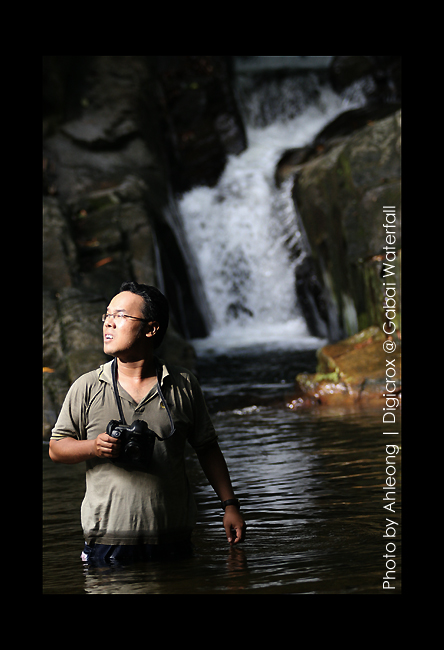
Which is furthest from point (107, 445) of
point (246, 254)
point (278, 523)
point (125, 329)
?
point (246, 254)

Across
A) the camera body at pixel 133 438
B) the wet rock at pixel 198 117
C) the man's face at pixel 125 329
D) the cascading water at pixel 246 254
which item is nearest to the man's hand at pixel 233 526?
the camera body at pixel 133 438

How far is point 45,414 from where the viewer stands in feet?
27.9

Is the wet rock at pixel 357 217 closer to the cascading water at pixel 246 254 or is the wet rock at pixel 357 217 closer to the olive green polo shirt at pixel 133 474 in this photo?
the cascading water at pixel 246 254

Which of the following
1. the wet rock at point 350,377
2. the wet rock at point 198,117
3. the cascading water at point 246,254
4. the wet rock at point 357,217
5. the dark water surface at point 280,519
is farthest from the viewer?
the wet rock at point 198,117

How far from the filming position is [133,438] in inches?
113

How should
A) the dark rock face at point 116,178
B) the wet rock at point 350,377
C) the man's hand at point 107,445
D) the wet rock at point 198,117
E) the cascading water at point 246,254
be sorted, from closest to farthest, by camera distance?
the man's hand at point 107,445, the wet rock at point 350,377, the dark rock face at point 116,178, the cascading water at point 246,254, the wet rock at point 198,117

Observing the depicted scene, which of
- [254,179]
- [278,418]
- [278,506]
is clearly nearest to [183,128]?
[254,179]

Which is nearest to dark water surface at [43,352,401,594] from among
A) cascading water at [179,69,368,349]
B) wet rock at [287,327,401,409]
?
wet rock at [287,327,401,409]

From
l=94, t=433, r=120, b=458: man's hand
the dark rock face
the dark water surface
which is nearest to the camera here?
l=94, t=433, r=120, b=458: man's hand

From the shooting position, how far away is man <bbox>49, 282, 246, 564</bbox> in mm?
3039

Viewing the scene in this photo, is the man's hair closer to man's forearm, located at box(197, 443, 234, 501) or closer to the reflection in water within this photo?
man's forearm, located at box(197, 443, 234, 501)

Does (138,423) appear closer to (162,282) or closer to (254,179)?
(162,282)

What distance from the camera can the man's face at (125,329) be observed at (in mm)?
3169

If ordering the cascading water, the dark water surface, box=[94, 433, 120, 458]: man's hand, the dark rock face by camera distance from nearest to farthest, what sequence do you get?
box=[94, 433, 120, 458]: man's hand, the dark water surface, the dark rock face, the cascading water
